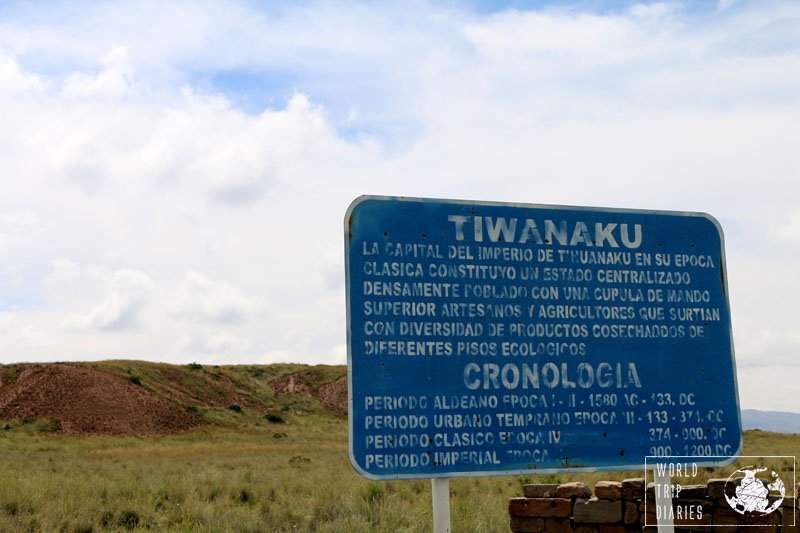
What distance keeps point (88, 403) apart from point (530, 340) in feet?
155

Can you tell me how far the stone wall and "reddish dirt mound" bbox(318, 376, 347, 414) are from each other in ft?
184

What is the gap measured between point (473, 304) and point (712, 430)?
2230 millimetres

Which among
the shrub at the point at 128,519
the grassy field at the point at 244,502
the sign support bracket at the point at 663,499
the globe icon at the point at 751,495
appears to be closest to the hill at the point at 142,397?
the grassy field at the point at 244,502

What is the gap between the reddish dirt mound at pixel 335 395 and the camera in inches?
2579

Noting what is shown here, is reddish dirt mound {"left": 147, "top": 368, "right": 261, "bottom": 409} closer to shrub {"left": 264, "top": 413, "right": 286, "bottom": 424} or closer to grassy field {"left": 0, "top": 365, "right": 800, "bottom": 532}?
shrub {"left": 264, "top": 413, "right": 286, "bottom": 424}

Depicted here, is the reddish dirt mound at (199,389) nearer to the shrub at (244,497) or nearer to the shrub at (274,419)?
the shrub at (274,419)

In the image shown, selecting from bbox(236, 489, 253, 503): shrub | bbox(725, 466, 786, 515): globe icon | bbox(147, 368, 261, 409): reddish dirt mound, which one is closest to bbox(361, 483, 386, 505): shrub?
bbox(236, 489, 253, 503): shrub

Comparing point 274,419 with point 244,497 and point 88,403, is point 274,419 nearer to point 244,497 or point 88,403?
point 88,403

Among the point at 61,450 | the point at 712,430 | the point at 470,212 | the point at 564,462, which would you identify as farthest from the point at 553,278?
the point at 61,450

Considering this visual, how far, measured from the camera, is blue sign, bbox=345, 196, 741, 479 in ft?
18.8

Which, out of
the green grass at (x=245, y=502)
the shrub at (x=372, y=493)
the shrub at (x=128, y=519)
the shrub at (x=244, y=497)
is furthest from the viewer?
the shrub at (x=244, y=497)

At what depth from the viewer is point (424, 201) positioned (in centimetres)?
A: 607

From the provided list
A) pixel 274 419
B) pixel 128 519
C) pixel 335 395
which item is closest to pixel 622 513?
pixel 128 519

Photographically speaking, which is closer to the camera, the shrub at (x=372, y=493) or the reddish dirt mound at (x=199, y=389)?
the shrub at (x=372, y=493)
